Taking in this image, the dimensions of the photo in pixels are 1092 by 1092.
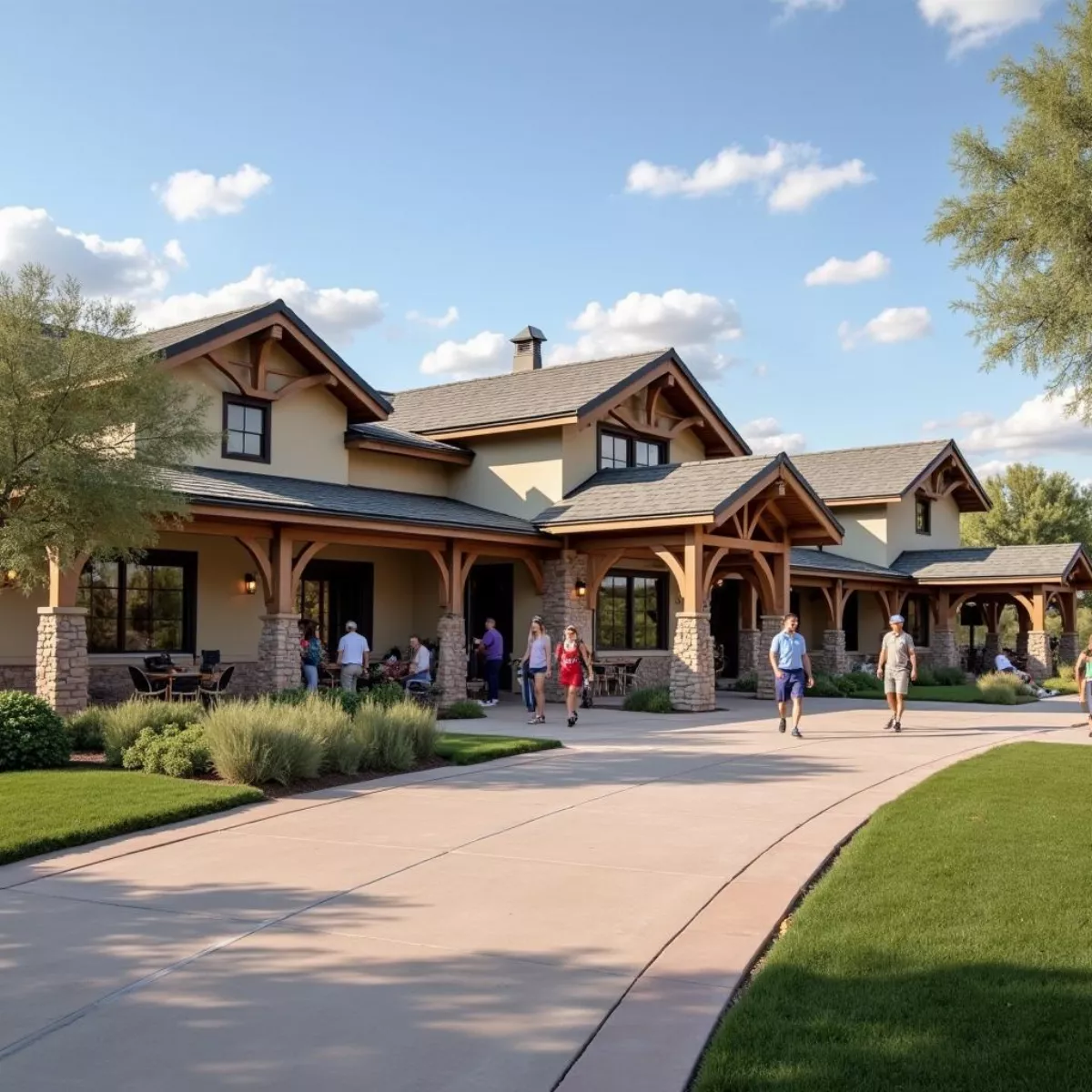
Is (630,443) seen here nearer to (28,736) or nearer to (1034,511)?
(28,736)

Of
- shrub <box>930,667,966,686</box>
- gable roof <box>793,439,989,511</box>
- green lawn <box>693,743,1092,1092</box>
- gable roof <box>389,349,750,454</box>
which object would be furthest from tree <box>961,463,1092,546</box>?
green lawn <box>693,743,1092,1092</box>

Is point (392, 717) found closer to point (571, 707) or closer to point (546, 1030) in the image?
point (571, 707)

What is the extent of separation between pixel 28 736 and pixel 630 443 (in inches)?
634

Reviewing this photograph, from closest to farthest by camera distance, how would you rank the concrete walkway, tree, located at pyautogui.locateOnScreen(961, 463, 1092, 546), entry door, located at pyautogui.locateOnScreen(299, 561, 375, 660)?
1. the concrete walkway
2. entry door, located at pyautogui.locateOnScreen(299, 561, 375, 660)
3. tree, located at pyautogui.locateOnScreen(961, 463, 1092, 546)

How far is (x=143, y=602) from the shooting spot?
747 inches

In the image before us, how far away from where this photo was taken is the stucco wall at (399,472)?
22875 millimetres

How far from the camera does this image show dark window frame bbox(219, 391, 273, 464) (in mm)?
20000

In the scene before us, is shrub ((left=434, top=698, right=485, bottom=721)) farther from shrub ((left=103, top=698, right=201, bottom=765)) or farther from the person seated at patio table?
shrub ((left=103, top=698, right=201, bottom=765))

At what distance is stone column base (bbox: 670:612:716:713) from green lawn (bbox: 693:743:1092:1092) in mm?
11727

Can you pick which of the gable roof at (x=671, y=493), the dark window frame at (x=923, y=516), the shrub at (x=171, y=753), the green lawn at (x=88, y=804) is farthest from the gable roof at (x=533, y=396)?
the green lawn at (x=88, y=804)

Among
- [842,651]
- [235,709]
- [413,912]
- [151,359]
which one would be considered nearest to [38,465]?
[151,359]

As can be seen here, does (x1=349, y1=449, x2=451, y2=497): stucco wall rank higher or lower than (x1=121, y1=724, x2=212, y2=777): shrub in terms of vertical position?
higher

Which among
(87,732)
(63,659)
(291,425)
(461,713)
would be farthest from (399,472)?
(87,732)

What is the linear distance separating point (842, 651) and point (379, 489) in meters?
14.9
